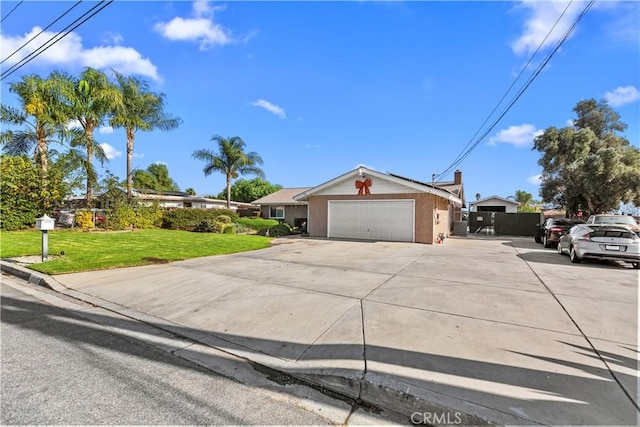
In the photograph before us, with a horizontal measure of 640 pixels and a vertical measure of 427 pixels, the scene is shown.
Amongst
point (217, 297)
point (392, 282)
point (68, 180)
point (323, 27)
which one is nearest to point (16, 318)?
point (217, 297)

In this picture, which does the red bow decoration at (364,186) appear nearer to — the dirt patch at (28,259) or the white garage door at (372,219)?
the white garage door at (372,219)

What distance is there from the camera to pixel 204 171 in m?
30.5

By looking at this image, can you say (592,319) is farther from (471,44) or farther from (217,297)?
(471,44)

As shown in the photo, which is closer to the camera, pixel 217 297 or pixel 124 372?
pixel 124 372

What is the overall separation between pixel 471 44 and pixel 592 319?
364 inches

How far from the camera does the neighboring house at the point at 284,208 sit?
93.4 feet

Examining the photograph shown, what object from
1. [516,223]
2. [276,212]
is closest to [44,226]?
[276,212]

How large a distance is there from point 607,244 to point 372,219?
9.56m

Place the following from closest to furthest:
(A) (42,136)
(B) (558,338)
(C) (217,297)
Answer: (B) (558,338)
(C) (217,297)
(A) (42,136)

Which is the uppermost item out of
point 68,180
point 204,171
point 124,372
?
point 204,171

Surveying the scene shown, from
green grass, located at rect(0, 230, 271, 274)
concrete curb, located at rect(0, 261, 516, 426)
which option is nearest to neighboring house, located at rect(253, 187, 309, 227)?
green grass, located at rect(0, 230, 271, 274)

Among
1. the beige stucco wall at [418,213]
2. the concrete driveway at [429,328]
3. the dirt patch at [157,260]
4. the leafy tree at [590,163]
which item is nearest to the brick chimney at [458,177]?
the leafy tree at [590,163]

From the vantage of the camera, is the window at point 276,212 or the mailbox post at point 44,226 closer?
the mailbox post at point 44,226

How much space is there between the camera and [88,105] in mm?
18594
